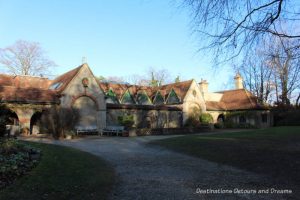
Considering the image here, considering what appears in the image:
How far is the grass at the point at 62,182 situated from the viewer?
6777 millimetres

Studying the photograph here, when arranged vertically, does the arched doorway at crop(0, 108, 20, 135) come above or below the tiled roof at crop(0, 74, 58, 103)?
below

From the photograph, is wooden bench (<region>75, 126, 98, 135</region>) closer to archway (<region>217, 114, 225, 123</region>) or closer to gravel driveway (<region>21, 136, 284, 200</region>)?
gravel driveway (<region>21, 136, 284, 200</region>)

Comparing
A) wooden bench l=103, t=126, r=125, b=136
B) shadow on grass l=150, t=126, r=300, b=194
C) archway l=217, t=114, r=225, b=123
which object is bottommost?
shadow on grass l=150, t=126, r=300, b=194

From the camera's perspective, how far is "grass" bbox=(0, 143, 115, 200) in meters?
6.78

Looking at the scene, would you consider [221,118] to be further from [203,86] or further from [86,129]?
[86,129]

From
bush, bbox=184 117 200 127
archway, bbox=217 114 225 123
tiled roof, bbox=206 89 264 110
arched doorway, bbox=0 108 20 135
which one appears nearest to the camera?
arched doorway, bbox=0 108 20 135

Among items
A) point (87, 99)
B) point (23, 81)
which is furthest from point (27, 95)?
point (23, 81)

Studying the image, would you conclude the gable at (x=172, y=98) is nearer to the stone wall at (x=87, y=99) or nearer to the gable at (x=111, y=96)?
the gable at (x=111, y=96)

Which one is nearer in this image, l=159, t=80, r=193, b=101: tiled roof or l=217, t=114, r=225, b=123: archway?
l=159, t=80, r=193, b=101: tiled roof

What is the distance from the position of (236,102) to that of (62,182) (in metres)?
43.6

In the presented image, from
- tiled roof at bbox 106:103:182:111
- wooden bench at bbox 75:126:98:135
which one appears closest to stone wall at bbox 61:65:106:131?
wooden bench at bbox 75:126:98:135

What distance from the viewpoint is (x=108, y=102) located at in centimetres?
3581

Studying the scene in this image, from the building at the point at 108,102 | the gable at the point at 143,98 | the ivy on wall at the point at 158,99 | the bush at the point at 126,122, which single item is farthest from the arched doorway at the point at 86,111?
the ivy on wall at the point at 158,99

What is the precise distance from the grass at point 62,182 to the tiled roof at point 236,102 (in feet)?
121
